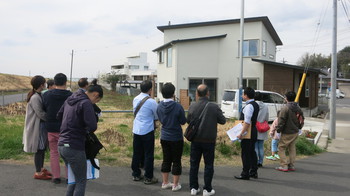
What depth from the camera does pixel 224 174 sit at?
5.64 meters

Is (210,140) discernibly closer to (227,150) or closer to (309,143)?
(227,150)

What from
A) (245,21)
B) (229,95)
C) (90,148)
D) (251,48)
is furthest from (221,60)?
(90,148)

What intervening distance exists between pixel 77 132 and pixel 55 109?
54.7 inches

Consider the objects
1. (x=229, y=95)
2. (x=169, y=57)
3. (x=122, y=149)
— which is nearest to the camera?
(x=122, y=149)

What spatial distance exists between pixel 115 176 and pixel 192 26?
18.4 meters

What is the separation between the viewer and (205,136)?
430 centimetres

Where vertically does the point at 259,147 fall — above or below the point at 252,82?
below

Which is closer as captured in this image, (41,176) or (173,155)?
(173,155)

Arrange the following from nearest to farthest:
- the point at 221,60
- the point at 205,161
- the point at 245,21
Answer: the point at 205,161, the point at 245,21, the point at 221,60

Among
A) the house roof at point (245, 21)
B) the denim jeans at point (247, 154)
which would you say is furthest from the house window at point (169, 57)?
the denim jeans at point (247, 154)

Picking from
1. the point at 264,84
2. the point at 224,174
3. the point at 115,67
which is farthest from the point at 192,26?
the point at 115,67

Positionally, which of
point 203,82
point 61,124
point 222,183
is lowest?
point 222,183

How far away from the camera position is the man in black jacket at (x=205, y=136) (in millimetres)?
4316

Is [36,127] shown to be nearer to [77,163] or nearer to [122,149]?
[77,163]
